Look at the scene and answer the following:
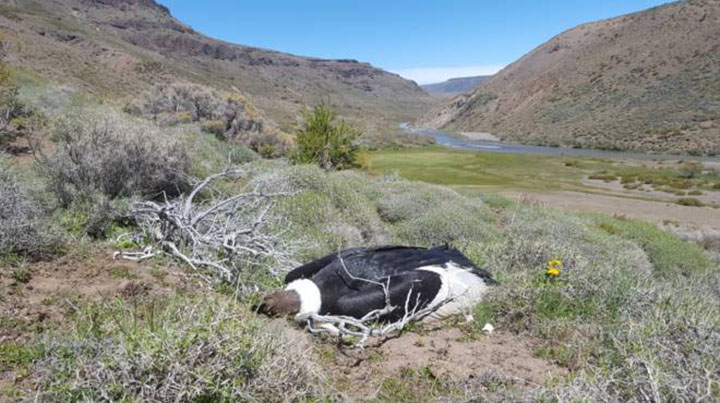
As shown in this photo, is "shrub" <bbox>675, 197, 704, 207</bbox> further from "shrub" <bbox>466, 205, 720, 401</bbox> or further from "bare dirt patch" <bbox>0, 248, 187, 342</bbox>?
"bare dirt patch" <bbox>0, 248, 187, 342</bbox>

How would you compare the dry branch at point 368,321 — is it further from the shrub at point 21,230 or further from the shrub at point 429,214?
the shrub at point 429,214

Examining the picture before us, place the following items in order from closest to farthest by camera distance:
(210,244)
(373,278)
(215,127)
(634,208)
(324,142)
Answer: (373,278)
(210,244)
(324,142)
(215,127)
(634,208)

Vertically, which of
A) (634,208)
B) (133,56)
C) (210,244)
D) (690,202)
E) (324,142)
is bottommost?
(690,202)

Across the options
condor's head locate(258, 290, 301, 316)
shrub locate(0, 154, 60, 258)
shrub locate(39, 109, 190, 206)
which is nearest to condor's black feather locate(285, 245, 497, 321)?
condor's head locate(258, 290, 301, 316)

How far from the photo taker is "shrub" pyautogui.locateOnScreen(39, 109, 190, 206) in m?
6.26

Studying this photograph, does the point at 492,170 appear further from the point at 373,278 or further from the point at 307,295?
the point at 307,295

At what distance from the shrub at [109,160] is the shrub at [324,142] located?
6967 mm

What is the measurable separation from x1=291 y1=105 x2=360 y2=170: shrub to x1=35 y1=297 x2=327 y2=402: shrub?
1192cm

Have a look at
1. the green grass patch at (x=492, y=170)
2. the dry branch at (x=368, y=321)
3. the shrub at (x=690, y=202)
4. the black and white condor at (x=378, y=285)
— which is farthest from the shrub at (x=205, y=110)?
the shrub at (x=690, y=202)

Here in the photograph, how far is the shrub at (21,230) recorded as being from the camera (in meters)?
3.88

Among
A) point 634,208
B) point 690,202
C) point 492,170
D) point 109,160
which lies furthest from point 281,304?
point 492,170

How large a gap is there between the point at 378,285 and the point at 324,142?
38.8 ft

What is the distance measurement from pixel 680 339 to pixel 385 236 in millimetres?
5986

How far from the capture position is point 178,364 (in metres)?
2.07
